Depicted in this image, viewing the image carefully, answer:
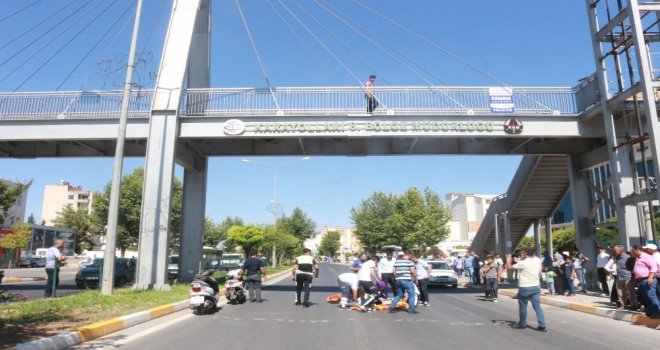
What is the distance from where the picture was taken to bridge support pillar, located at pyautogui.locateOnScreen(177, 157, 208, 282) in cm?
1970

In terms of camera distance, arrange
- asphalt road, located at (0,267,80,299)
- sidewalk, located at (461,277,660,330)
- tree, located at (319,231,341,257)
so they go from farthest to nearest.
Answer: tree, located at (319,231,341,257), asphalt road, located at (0,267,80,299), sidewalk, located at (461,277,660,330)

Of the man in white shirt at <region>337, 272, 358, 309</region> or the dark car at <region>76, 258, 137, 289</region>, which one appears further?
the dark car at <region>76, 258, 137, 289</region>

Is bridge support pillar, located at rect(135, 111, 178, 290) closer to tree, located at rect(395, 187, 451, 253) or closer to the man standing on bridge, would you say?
the man standing on bridge

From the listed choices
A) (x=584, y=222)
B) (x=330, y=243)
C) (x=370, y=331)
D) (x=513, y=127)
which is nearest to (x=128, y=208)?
(x=513, y=127)

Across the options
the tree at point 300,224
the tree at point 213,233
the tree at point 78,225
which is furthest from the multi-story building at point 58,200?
the tree at point 300,224

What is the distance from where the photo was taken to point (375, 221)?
59.6m

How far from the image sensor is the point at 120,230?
144 feet

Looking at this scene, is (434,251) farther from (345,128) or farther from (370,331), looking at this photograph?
(370,331)

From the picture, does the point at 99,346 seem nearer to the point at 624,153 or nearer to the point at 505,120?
the point at 505,120

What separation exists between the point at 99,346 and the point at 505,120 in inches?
579

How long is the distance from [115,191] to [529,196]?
763 inches

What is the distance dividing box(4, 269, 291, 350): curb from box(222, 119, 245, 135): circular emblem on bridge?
24.8 ft

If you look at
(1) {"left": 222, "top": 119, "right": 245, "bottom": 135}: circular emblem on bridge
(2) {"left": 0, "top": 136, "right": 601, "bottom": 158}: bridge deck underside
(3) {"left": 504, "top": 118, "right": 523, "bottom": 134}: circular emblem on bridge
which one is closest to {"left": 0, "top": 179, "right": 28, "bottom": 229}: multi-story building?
(2) {"left": 0, "top": 136, "right": 601, "bottom": 158}: bridge deck underside

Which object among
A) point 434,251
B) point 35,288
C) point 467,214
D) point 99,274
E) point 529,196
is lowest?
point 35,288
